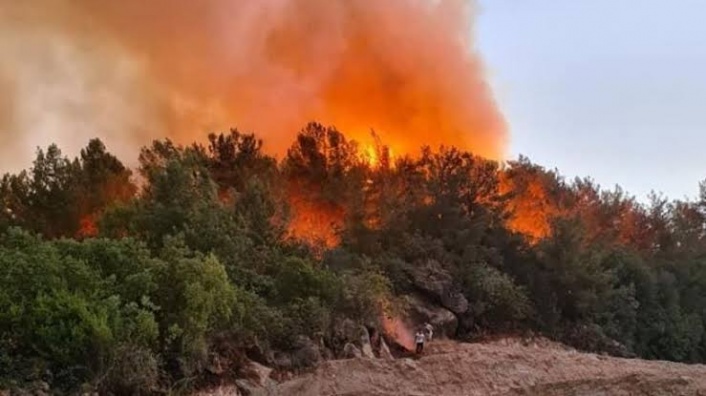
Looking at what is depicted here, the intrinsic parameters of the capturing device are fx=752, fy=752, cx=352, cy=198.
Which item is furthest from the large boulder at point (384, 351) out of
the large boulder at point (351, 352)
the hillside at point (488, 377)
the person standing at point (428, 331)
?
the person standing at point (428, 331)

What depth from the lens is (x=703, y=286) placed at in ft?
173

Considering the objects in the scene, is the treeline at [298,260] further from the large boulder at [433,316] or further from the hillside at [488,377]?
the hillside at [488,377]

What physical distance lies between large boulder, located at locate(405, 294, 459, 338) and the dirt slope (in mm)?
3884

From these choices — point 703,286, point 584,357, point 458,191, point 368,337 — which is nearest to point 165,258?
point 368,337

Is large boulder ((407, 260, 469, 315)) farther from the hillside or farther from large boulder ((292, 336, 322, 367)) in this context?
large boulder ((292, 336, 322, 367))

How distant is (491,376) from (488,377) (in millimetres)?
234

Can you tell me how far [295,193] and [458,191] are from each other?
36.2ft

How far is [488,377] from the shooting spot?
87.0ft

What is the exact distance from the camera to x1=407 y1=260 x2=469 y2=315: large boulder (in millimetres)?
38562

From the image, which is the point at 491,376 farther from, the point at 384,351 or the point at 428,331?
the point at 428,331

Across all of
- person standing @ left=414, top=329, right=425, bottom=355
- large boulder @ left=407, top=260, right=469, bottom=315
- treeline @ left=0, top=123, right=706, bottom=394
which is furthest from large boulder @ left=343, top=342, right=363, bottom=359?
large boulder @ left=407, top=260, right=469, bottom=315

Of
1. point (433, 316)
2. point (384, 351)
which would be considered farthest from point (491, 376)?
point (433, 316)

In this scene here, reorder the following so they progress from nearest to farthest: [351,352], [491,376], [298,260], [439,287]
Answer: [491,376] → [351,352] → [298,260] → [439,287]

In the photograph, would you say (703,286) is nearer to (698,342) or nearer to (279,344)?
(698,342)
